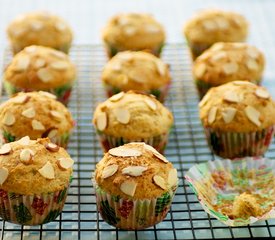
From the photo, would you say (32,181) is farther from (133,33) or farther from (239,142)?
(133,33)

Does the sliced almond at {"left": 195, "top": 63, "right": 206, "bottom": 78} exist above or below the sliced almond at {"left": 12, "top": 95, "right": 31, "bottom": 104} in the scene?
below

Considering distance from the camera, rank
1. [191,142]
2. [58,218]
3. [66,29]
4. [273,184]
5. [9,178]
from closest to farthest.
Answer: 1. [9,178]
2. [58,218]
3. [273,184]
4. [191,142]
5. [66,29]

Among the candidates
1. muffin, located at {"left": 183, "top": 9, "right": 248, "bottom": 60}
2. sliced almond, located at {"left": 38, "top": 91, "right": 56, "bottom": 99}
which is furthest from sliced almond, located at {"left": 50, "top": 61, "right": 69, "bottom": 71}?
muffin, located at {"left": 183, "top": 9, "right": 248, "bottom": 60}

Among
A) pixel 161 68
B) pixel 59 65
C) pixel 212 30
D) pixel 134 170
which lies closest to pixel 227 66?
pixel 161 68

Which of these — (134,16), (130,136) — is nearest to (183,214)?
(130,136)

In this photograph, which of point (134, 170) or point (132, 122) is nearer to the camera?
point (134, 170)

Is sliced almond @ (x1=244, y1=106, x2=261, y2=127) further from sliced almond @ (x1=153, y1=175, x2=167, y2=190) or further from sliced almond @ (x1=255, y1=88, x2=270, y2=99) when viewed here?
sliced almond @ (x1=153, y1=175, x2=167, y2=190)

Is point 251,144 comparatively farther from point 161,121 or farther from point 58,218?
point 58,218
